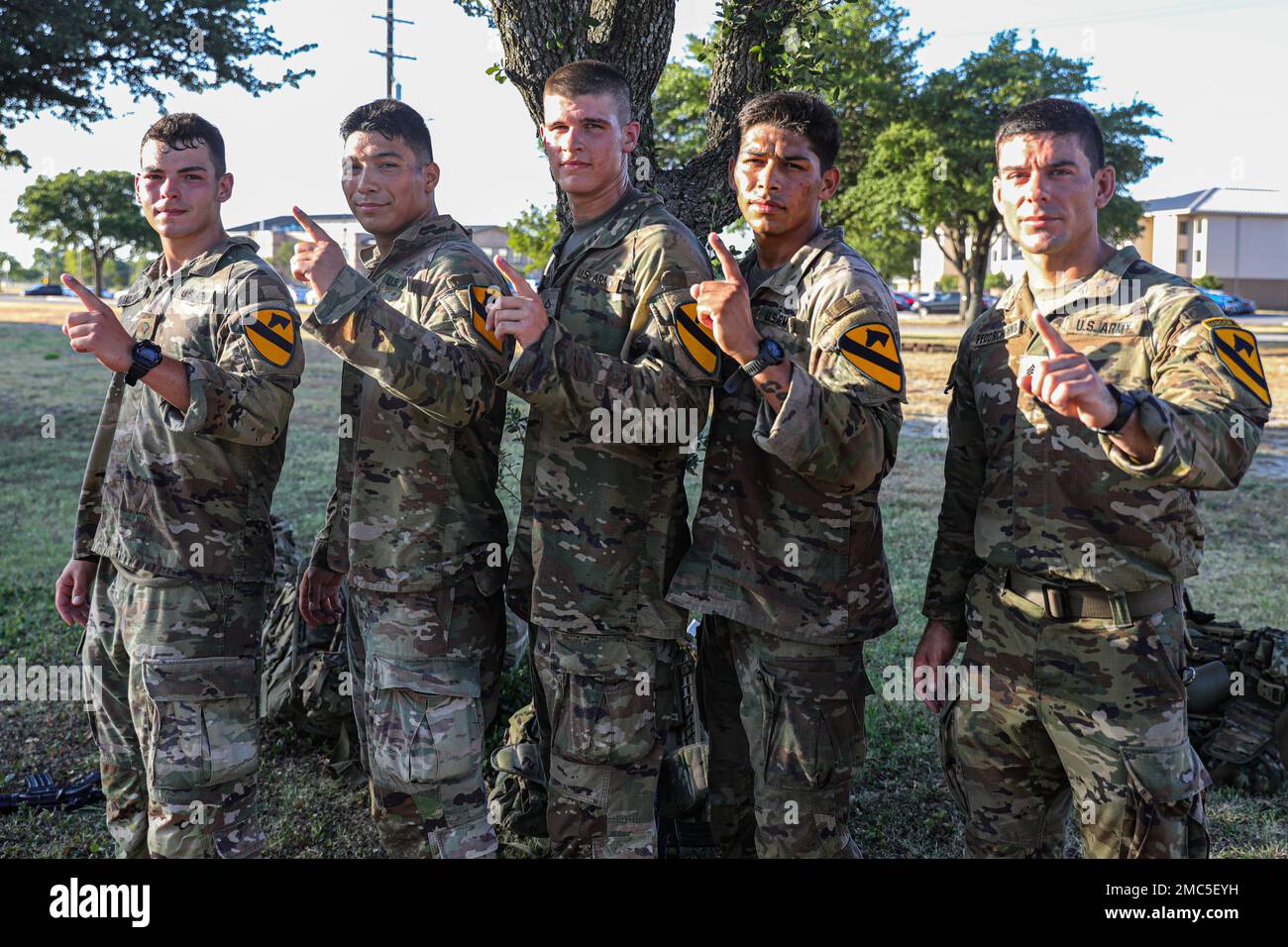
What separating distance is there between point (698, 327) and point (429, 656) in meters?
1.23

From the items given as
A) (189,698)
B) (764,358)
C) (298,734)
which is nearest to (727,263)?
(764,358)

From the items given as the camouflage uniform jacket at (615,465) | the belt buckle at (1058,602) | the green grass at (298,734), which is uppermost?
the camouflage uniform jacket at (615,465)

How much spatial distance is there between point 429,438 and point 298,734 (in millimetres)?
2267

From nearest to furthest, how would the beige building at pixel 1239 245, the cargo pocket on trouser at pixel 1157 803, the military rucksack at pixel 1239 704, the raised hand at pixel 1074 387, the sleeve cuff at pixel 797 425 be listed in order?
the raised hand at pixel 1074 387
the sleeve cuff at pixel 797 425
the cargo pocket on trouser at pixel 1157 803
the military rucksack at pixel 1239 704
the beige building at pixel 1239 245

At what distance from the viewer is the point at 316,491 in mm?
9922

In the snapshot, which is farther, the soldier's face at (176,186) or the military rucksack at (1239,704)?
the military rucksack at (1239,704)

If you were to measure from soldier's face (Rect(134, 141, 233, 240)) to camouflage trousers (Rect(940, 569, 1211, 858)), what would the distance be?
2.62m

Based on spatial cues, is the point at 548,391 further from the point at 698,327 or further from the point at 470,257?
the point at 470,257

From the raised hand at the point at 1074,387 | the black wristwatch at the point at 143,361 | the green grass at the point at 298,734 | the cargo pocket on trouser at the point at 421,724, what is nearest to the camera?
the raised hand at the point at 1074,387

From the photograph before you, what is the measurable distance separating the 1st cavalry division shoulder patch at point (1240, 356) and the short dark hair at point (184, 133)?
292 centimetres

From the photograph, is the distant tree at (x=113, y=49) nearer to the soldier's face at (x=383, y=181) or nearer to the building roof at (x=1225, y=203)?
the soldier's face at (x=383, y=181)

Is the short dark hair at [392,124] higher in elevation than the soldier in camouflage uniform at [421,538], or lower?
higher

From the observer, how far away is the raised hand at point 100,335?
2891mm

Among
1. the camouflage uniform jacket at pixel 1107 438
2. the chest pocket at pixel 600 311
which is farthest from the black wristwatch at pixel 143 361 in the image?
the camouflage uniform jacket at pixel 1107 438
